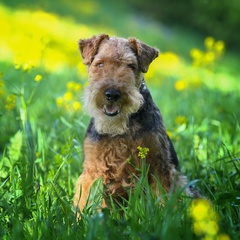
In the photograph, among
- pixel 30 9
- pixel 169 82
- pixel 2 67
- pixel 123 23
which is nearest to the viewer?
pixel 2 67

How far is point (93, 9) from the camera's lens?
1952 cm

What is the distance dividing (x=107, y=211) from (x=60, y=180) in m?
1.14

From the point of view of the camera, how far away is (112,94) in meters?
3.19

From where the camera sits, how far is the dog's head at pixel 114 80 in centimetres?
323

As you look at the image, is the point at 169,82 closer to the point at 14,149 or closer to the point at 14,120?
the point at 14,120

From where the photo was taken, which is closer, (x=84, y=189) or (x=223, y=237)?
(x=223, y=237)

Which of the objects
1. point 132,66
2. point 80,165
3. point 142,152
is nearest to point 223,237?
point 142,152

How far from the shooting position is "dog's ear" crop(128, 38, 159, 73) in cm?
356

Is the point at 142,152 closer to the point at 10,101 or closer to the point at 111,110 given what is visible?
the point at 111,110

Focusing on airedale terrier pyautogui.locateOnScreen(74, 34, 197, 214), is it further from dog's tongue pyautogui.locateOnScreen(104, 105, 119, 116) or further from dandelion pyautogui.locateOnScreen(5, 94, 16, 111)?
dandelion pyautogui.locateOnScreen(5, 94, 16, 111)

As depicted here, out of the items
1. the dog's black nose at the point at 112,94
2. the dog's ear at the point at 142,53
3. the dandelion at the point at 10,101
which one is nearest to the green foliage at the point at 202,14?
the dandelion at the point at 10,101

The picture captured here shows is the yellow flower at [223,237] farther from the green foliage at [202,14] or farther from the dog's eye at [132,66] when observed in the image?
the green foliage at [202,14]

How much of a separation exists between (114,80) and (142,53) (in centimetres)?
46

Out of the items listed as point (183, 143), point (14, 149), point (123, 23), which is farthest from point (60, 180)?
point (123, 23)
